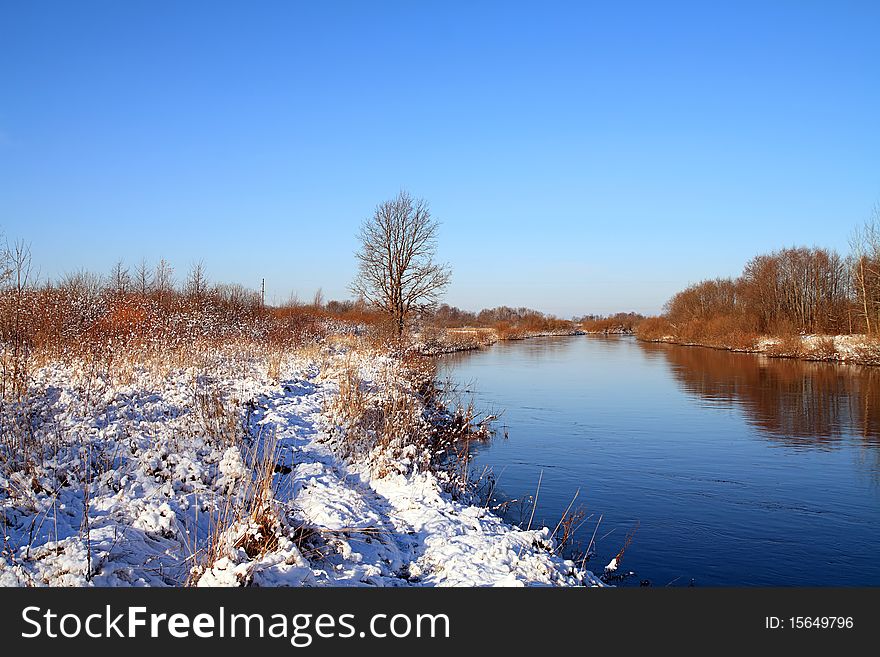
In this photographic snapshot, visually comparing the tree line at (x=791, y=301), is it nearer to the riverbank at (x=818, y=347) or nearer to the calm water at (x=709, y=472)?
the riverbank at (x=818, y=347)

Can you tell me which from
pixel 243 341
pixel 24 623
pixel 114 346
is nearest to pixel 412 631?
pixel 24 623

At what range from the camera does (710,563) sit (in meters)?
7.04

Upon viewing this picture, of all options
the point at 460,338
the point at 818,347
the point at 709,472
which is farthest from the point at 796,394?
the point at 460,338

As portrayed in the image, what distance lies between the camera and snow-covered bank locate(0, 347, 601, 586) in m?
4.71

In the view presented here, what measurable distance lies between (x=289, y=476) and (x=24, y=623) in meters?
3.81

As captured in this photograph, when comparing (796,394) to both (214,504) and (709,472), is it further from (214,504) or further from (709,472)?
(214,504)

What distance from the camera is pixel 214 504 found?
17.9ft

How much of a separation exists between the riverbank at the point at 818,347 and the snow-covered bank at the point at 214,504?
33357 millimetres

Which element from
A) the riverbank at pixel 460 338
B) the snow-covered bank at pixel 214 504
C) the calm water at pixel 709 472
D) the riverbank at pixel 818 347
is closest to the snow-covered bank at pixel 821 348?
the riverbank at pixel 818 347

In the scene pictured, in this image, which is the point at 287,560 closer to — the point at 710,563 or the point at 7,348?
the point at 710,563

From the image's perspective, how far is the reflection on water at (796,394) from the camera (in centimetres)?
1484

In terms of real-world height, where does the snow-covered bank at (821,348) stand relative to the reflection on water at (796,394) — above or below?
above

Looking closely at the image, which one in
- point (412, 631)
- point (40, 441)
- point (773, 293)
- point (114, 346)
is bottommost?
point (412, 631)

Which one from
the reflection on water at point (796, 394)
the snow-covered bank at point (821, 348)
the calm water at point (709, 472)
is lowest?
the calm water at point (709, 472)
